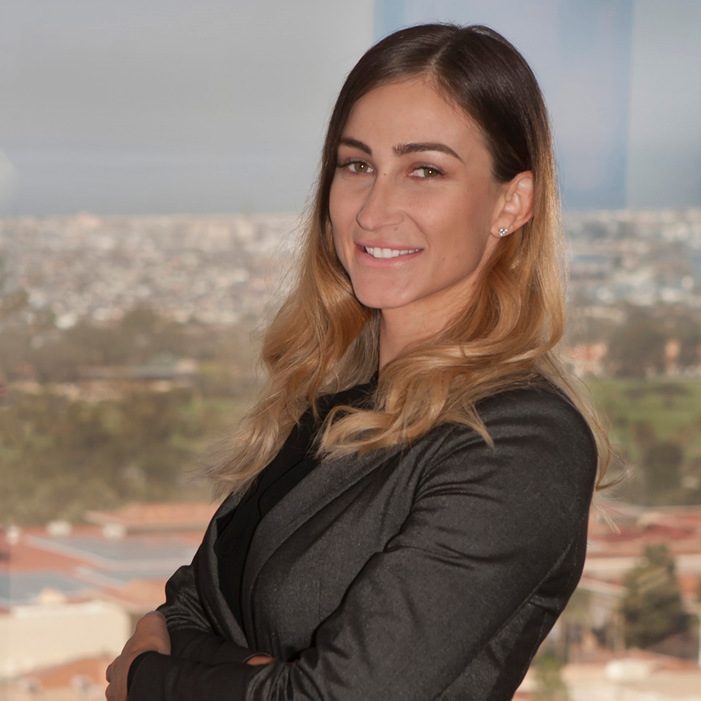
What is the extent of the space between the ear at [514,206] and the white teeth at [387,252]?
0.13 m

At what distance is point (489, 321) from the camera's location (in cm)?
161

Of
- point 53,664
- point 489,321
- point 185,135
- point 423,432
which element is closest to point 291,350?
point 489,321

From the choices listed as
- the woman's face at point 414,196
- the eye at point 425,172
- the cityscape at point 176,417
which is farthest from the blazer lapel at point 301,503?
the cityscape at point 176,417

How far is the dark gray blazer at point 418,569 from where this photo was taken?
4.19ft

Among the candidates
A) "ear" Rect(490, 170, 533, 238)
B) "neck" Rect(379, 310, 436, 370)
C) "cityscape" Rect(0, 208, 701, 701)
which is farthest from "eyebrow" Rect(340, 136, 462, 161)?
"cityscape" Rect(0, 208, 701, 701)

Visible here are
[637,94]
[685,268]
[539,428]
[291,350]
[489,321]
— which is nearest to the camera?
[539,428]

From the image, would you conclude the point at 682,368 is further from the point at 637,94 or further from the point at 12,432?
the point at 12,432

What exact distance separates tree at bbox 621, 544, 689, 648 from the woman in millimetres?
3366

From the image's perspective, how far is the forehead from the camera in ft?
5.03

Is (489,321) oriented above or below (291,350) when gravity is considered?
above

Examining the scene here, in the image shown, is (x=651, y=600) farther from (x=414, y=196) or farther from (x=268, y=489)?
(x=414, y=196)

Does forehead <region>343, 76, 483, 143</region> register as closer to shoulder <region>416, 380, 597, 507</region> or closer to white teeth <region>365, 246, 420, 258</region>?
white teeth <region>365, 246, 420, 258</region>

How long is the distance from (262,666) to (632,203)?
3.76 meters

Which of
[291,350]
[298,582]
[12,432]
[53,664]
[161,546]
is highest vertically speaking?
[291,350]
